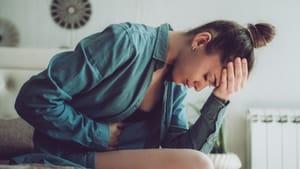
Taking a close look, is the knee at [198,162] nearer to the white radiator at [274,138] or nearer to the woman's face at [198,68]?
the woman's face at [198,68]

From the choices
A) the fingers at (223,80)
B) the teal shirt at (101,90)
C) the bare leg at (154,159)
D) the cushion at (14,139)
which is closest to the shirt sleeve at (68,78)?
the teal shirt at (101,90)

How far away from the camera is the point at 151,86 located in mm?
1203

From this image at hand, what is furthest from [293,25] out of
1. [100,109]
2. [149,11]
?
[100,109]

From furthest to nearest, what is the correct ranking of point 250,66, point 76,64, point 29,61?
point 29,61
point 250,66
point 76,64

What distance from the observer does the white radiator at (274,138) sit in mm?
2303

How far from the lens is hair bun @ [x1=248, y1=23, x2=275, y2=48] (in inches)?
43.4

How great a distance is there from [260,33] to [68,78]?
497 mm

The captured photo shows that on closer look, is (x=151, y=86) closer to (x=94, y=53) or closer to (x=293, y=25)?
(x=94, y=53)

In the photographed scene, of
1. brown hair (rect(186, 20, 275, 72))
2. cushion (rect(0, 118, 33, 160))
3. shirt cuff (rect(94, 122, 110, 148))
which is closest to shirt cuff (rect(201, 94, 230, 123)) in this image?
brown hair (rect(186, 20, 275, 72))

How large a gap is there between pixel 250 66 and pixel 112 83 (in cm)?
35

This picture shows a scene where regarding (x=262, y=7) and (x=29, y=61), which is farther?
(x=262, y=7)

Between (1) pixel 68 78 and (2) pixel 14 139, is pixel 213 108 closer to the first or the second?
(1) pixel 68 78

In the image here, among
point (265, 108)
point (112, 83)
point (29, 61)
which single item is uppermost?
point (112, 83)

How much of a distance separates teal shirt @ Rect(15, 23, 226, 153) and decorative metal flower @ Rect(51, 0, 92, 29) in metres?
1.30
